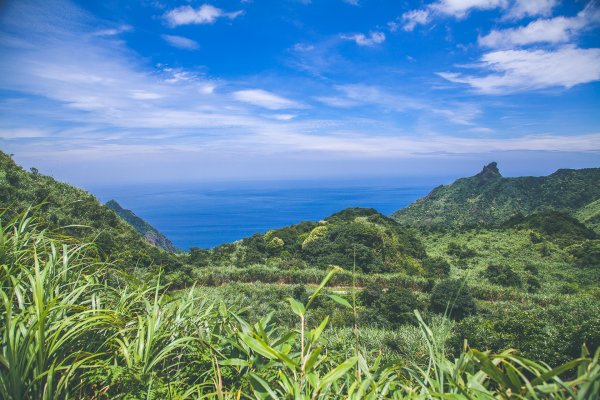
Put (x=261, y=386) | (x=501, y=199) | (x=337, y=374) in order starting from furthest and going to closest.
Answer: (x=501, y=199)
(x=261, y=386)
(x=337, y=374)

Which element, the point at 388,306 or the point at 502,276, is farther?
the point at 502,276

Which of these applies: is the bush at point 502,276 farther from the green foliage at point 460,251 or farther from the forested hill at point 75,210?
the forested hill at point 75,210

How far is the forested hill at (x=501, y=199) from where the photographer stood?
184 ft

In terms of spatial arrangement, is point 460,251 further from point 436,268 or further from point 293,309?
point 293,309

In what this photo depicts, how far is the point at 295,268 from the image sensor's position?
1908cm

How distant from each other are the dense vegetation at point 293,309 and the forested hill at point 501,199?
18300mm

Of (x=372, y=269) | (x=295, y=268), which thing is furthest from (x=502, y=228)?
(x=295, y=268)

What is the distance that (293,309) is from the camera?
120 cm

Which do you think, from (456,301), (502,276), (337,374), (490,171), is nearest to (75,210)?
(456,301)

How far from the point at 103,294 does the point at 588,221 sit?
53.3 meters

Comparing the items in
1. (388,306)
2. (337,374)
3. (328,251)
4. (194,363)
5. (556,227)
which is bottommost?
(388,306)

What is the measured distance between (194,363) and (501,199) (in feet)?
232

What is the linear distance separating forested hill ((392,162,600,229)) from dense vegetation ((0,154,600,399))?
18.3 m

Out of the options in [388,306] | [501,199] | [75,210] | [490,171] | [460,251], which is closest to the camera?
[388,306]
